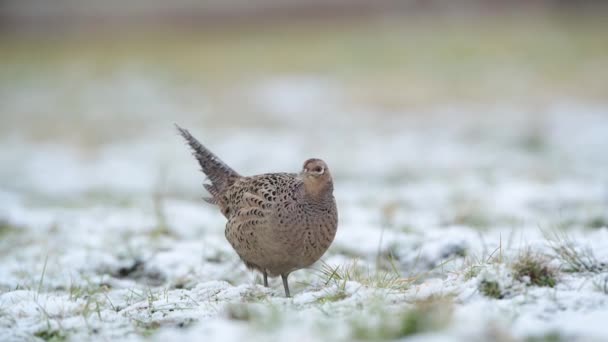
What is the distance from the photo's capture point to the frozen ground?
310 cm

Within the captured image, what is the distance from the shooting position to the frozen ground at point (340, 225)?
122 inches

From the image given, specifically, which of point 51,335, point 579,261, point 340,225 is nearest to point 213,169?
point 340,225

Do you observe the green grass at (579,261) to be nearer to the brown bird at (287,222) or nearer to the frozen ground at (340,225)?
the frozen ground at (340,225)

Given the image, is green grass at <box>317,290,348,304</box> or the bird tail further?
the bird tail

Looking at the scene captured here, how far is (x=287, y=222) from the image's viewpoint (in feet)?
13.2

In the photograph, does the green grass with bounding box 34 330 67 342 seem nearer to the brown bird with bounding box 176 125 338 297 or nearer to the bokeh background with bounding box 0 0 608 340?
the bokeh background with bounding box 0 0 608 340

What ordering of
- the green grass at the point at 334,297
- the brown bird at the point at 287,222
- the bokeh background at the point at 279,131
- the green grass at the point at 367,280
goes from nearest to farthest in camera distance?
the green grass at the point at 334,297 < the green grass at the point at 367,280 < the brown bird at the point at 287,222 < the bokeh background at the point at 279,131

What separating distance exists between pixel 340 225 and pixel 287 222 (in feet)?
6.94

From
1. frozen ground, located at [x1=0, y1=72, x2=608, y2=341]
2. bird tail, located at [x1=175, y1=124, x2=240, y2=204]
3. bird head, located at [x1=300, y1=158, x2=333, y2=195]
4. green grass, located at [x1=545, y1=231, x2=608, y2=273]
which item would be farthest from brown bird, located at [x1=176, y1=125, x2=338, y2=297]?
green grass, located at [x1=545, y1=231, x2=608, y2=273]

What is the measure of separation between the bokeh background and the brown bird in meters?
0.30

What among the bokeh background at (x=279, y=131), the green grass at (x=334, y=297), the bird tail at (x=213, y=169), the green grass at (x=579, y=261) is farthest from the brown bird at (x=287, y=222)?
the green grass at (x=579, y=261)

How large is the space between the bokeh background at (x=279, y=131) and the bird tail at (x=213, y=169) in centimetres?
49

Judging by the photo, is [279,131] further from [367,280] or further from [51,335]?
[51,335]

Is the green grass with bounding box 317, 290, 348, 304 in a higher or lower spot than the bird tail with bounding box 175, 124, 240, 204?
lower
